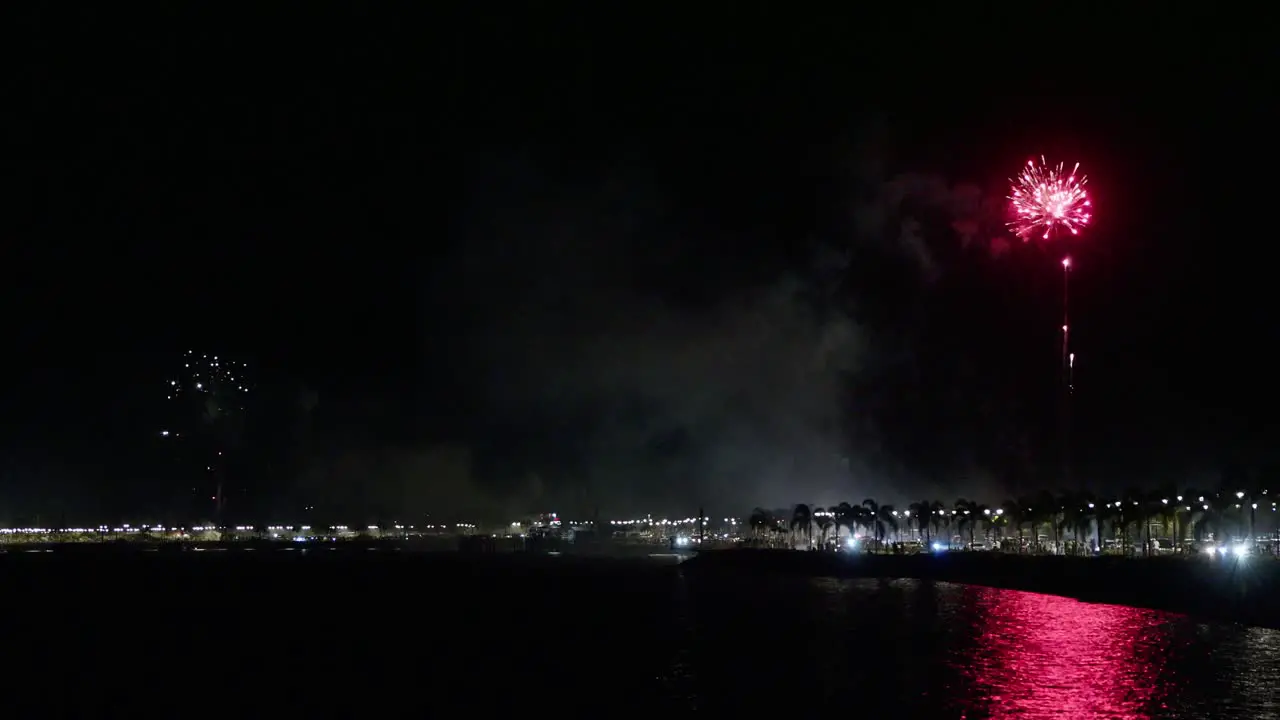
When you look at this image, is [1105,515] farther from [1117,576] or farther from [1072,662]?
[1072,662]

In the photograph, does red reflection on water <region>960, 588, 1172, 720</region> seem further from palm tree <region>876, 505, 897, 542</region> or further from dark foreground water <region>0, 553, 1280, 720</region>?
palm tree <region>876, 505, 897, 542</region>

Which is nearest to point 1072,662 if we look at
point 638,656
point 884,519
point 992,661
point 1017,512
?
point 992,661

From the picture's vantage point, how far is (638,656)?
5472cm

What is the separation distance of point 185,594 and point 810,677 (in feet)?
258

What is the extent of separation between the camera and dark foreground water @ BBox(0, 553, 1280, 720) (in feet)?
133

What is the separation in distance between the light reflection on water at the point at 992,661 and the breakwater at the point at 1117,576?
2.46m

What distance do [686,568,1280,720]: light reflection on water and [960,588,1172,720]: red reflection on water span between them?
0.22ft

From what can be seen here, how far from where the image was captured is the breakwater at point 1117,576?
6312 centimetres

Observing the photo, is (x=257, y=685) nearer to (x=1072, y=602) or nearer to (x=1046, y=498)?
(x=1072, y=602)

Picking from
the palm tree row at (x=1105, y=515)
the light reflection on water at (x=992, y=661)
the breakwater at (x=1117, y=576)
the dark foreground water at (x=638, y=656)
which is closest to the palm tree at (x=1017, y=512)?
the palm tree row at (x=1105, y=515)

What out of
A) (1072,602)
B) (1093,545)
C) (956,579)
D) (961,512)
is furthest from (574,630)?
(961,512)

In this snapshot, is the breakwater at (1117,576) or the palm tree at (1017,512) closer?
the breakwater at (1117,576)

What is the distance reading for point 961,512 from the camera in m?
148

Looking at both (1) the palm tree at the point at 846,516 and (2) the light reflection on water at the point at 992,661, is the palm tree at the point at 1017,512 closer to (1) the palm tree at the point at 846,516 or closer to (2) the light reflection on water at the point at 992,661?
(1) the palm tree at the point at 846,516
